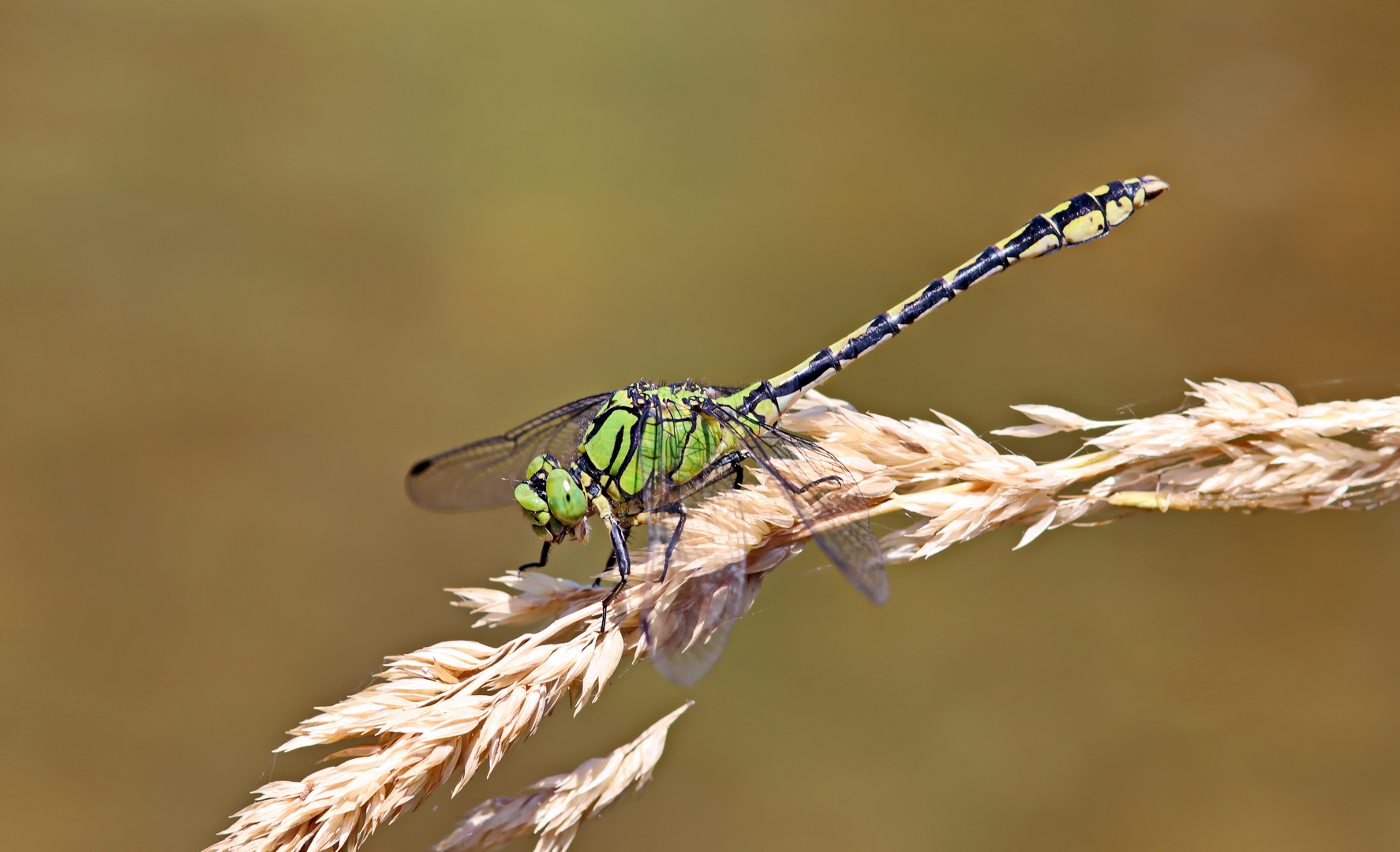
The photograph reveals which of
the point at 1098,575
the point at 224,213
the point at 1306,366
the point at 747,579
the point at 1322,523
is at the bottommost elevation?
the point at 1322,523

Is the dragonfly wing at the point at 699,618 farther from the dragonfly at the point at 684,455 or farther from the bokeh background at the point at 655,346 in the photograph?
the bokeh background at the point at 655,346

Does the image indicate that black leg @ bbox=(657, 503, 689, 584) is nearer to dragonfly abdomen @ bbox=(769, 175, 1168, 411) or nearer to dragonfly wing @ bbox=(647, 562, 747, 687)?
dragonfly wing @ bbox=(647, 562, 747, 687)

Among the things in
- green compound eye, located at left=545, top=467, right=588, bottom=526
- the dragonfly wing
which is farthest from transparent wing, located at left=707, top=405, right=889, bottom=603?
green compound eye, located at left=545, top=467, right=588, bottom=526

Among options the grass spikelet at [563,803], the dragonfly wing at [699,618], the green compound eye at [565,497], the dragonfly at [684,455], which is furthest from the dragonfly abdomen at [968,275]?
the grass spikelet at [563,803]

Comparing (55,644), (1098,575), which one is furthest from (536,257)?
(1098,575)

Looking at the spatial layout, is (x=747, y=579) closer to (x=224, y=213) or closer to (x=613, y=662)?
(x=613, y=662)

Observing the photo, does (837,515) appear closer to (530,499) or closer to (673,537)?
(673,537)
